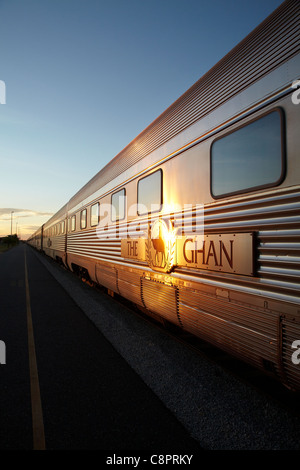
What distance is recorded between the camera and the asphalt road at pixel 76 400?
2.75m

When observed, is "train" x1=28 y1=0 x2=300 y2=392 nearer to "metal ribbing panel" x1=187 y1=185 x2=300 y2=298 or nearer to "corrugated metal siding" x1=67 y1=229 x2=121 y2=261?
"metal ribbing panel" x1=187 y1=185 x2=300 y2=298

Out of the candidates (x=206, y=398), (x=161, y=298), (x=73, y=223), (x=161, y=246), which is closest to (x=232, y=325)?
(x=206, y=398)

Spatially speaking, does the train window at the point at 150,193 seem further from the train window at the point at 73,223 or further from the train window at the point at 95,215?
the train window at the point at 73,223

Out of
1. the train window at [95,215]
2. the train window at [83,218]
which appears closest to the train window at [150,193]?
the train window at [95,215]

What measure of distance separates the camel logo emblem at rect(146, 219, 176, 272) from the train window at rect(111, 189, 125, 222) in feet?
5.16

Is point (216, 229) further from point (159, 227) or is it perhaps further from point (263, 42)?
point (263, 42)

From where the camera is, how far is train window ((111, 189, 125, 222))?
21.1 feet

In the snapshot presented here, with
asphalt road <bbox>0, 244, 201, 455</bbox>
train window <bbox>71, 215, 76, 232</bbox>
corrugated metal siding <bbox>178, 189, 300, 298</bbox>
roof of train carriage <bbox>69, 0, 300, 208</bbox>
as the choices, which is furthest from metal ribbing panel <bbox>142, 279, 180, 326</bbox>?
train window <bbox>71, 215, 76, 232</bbox>

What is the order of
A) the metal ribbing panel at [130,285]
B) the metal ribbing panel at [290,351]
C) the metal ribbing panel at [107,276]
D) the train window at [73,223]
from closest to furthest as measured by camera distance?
the metal ribbing panel at [290,351] → the metal ribbing panel at [130,285] → the metal ribbing panel at [107,276] → the train window at [73,223]

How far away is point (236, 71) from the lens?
3.37m

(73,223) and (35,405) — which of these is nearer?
(35,405)

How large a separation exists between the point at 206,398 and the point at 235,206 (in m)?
2.00

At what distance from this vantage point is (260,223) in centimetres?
293

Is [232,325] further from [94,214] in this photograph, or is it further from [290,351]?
[94,214]
